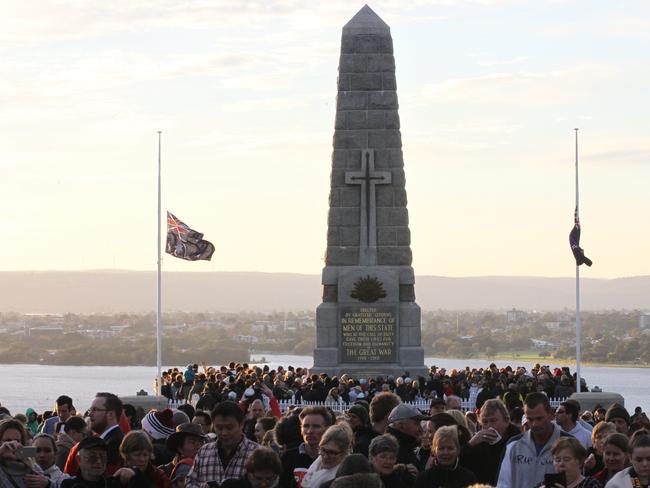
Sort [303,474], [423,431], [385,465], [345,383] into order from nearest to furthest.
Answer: [385,465]
[303,474]
[423,431]
[345,383]

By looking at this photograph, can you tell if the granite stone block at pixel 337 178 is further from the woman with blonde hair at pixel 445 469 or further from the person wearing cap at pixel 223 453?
the woman with blonde hair at pixel 445 469

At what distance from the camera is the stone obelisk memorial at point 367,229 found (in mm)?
35531

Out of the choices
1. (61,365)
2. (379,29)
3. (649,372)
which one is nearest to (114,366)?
(61,365)

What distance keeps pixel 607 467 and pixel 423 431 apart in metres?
1.93

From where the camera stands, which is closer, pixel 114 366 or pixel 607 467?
pixel 607 467

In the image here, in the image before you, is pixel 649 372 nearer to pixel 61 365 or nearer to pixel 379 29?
pixel 61 365

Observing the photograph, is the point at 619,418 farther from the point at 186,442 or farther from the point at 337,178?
the point at 337,178

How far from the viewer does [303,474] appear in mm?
12094

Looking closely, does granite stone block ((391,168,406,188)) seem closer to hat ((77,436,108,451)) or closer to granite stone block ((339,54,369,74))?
granite stone block ((339,54,369,74))

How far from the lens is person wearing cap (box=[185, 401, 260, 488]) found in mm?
11602

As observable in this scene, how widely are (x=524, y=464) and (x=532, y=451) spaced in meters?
→ 0.11

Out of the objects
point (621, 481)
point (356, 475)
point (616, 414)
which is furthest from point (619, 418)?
point (356, 475)

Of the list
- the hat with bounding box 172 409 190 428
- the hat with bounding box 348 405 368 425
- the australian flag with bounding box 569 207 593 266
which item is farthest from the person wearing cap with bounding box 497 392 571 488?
the australian flag with bounding box 569 207 593 266

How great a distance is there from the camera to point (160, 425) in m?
14.5
